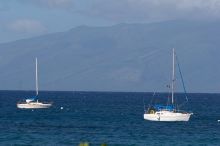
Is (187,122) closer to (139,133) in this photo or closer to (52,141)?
(139,133)

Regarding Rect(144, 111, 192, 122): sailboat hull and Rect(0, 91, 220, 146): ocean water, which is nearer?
Rect(0, 91, 220, 146): ocean water

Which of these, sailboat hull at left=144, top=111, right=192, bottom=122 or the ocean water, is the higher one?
sailboat hull at left=144, top=111, right=192, bottom=122

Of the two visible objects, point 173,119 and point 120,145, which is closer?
point 120,145

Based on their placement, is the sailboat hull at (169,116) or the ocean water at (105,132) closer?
the ocean water at (105,132)

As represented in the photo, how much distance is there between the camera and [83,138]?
104 meters

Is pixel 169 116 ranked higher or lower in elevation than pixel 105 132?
higher

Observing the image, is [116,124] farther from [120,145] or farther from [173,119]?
[120,145]

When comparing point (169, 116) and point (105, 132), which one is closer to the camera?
point (105, 132)

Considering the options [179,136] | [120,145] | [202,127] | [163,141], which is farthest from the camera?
[202,127]

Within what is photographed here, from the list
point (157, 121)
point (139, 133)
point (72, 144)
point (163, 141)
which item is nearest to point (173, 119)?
point (157, 121)

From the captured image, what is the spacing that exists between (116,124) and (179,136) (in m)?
25.9

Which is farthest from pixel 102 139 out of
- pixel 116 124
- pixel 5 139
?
pixel 116 124

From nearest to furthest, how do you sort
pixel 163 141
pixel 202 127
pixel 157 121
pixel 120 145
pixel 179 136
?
pixel 120 145 < pixel 163 141 < pixel 179 136 < pixel 202 127 < pixel 157 121

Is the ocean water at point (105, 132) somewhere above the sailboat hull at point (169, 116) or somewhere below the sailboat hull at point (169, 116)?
below
